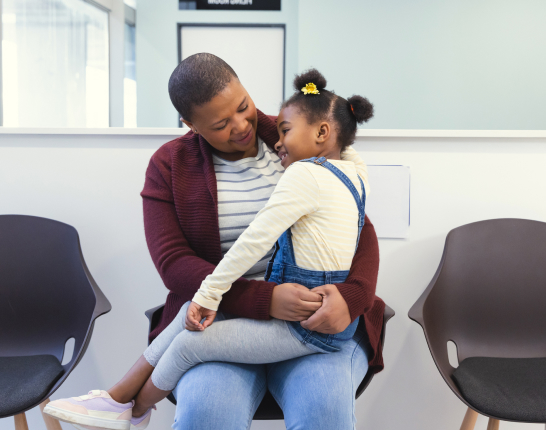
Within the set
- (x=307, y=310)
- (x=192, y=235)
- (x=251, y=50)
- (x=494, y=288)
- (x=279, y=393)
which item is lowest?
(x=279, y=393)

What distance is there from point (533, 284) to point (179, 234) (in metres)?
1.20

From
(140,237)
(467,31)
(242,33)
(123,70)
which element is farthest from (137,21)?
(140,237)

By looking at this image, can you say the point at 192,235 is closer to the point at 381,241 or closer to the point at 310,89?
the point at 310,89

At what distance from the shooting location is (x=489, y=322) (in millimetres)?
1474

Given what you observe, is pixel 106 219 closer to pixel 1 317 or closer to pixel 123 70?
pixel 1 317

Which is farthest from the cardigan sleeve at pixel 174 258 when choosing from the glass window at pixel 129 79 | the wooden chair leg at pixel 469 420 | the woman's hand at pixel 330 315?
the glass window at pixel 129 79

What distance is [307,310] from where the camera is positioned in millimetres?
953

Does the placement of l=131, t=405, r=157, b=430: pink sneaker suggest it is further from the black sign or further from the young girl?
the black sign

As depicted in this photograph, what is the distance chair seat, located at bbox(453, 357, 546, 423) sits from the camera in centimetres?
110

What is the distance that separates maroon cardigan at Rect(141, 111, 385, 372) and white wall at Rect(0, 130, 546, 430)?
41 centimetres

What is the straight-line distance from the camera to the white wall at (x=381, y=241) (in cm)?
159

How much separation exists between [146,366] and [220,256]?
33 centimetres

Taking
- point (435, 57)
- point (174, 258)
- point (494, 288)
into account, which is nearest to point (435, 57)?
point (435, 57)

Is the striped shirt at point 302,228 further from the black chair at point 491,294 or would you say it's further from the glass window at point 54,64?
the glass window at point 54,64
